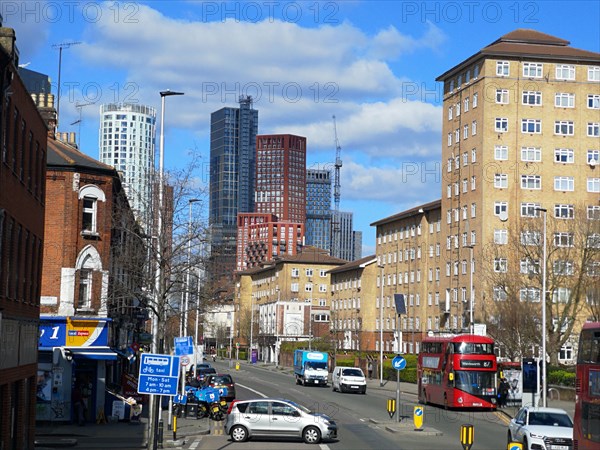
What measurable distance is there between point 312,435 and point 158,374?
13.8 metres

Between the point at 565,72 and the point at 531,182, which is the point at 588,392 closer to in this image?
the point at 531,182

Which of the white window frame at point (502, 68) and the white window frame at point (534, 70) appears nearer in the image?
the white window frame at point (502, 68)

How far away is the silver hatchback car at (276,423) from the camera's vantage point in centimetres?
3631

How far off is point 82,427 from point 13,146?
17597mm

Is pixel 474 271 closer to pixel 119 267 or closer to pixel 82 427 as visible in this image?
pixel 119 267

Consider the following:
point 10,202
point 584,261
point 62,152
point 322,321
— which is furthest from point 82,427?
point 322,321

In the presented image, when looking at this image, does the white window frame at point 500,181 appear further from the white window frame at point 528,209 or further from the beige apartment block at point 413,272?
the beige apartment block at point 413,272

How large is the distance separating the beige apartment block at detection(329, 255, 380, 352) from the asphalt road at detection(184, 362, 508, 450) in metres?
52.1

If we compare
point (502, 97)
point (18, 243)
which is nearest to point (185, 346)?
point (18, 243)

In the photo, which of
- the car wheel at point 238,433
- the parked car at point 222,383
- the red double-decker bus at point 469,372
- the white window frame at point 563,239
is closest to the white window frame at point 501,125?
the white window frame at point 563,239

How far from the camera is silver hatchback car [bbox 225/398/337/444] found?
119 feet

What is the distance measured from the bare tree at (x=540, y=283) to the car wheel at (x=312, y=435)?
34.3 m

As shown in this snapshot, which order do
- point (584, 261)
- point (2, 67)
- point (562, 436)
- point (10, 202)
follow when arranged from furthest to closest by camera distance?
point (584, 261) < point (562, 436) < point (10, 202) < point (2, 67)

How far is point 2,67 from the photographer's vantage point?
904 inches
